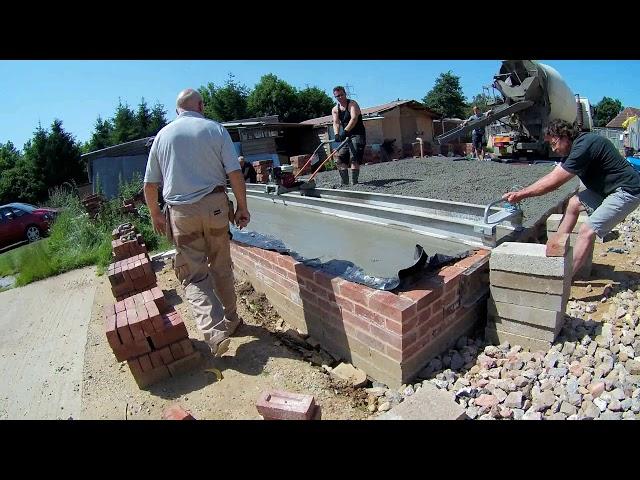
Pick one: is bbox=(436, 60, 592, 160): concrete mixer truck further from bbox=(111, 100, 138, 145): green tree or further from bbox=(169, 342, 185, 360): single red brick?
bbox=(111, 100, 138, 145): green tree

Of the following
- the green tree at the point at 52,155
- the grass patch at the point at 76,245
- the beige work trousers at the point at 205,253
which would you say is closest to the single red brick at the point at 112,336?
the beige work trousers at the point at 205,253

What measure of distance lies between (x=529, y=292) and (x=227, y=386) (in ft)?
7.12

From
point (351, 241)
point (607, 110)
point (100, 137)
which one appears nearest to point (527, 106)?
point (351, 241)

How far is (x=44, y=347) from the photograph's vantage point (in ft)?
12.1

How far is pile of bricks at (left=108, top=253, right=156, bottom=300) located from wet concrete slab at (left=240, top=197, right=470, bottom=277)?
1.31 meters

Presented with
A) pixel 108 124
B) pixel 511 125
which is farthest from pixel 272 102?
pixel 511 125

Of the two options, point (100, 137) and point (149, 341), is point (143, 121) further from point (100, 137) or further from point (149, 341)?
point (149, 341)

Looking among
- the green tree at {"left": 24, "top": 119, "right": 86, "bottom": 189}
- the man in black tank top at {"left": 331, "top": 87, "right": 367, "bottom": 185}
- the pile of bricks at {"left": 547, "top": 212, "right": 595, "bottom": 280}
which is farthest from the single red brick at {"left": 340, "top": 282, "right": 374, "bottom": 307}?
the green tree at {"left": 24, "top": 119, "right": 86, "bottom": 189}

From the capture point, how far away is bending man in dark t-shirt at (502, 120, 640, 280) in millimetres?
2949

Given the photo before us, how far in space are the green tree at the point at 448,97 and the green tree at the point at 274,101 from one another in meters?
18.9
